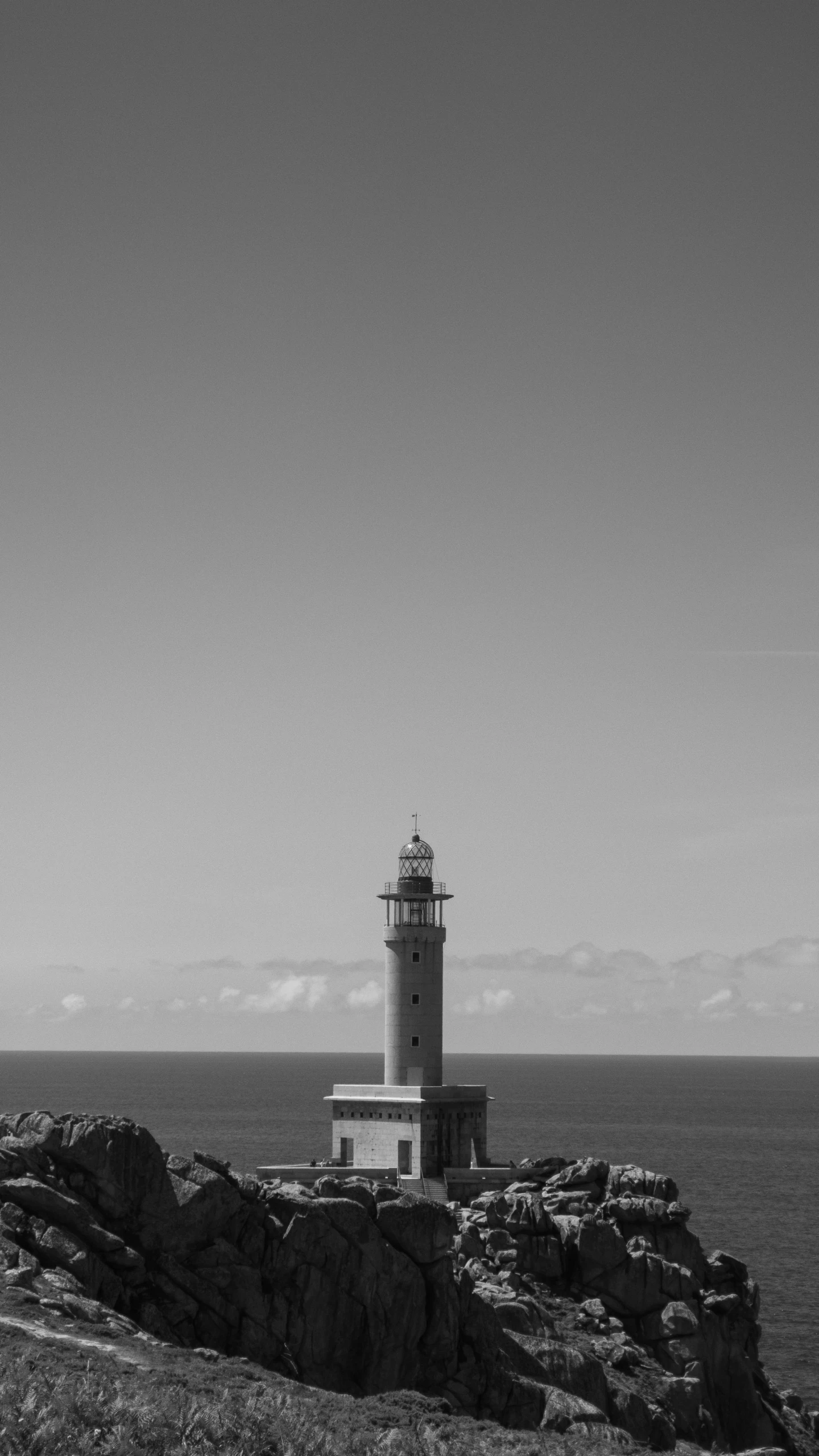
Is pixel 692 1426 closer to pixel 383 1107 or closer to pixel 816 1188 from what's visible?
pixel 383 1107

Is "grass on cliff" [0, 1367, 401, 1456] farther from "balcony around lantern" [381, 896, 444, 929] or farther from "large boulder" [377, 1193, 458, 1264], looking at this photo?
"balcony around lantern" [381, 896, 444, 929]

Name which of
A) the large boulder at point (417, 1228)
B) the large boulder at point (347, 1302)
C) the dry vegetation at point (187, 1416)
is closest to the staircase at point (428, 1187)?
the large boulder at point (417, 1228)

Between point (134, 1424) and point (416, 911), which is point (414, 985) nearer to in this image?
point (416, 911)

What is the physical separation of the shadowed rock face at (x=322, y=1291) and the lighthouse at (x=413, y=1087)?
707 inches

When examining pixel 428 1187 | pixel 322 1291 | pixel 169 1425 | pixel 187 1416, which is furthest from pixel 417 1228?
pixel 428 1187

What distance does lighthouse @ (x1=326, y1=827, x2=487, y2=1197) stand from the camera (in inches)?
2756

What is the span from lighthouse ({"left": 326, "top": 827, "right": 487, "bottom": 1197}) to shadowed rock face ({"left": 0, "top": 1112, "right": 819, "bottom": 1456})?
1796 centimetres

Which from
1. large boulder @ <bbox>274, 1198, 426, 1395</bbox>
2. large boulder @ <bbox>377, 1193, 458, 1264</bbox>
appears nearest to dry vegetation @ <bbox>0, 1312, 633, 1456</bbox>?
large boulder @ <bbox>274, 1198, 426, 1395</bbox>

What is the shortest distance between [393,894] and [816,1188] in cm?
6583

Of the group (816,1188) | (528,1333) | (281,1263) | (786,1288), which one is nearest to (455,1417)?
(281,1263)

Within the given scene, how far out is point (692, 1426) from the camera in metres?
47.5

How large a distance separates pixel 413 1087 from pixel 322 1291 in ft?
95.2

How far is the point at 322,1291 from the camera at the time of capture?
42.4 m

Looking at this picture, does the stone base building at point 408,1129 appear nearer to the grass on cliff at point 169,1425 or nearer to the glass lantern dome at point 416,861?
the glass lantern dome at point 416,861
